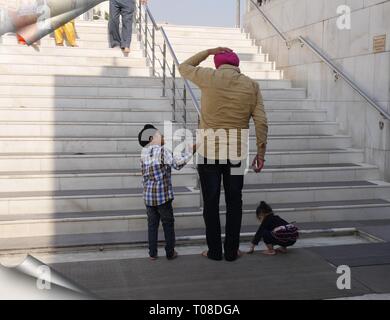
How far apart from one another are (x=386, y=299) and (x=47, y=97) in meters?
5.36

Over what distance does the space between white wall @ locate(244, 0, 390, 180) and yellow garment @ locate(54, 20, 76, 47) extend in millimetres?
3761

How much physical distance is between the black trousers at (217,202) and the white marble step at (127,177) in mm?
1589

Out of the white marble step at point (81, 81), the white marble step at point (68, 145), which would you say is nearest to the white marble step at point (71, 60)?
the white marble step at point (81, 81)

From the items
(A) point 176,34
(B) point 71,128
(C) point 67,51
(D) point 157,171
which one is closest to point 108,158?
(B) point 71,128

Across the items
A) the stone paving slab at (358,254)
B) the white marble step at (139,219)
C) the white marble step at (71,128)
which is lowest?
the stone paving slab at (358,254)

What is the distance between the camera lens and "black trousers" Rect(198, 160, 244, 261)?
15.4ft

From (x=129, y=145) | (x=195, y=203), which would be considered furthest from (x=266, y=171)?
(x=129, y=145)

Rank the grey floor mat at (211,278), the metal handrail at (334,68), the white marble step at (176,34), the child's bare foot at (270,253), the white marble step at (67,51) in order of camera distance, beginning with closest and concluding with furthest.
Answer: the grey floor mat at (211,278) → the child's bare foot at (270,253) → the metal handrail at (334,68) → the white marble step at (67,51) → the white marble step at (176,34)

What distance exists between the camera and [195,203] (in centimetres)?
593

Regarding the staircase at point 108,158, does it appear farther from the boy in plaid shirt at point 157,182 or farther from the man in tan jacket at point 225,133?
the man in tan jacket at point 225,133

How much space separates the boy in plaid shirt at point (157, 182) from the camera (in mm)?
4652

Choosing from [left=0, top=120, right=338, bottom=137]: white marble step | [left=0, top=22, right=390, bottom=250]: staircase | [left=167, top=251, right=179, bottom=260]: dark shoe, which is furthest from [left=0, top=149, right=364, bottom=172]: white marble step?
[left=167, top=251, right=179, bottom=260]: dark shoe

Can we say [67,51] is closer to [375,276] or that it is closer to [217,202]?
[217,202]

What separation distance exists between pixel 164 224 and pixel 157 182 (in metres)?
0.40
